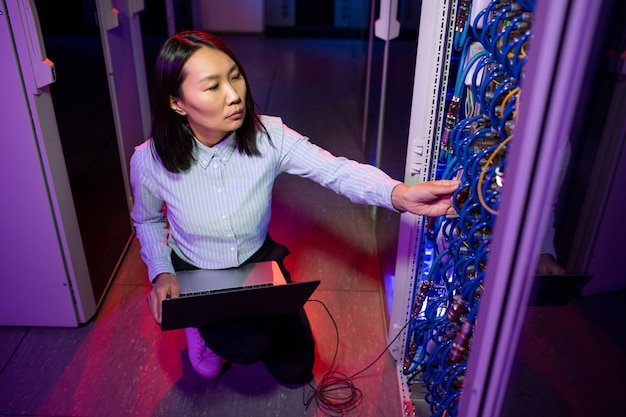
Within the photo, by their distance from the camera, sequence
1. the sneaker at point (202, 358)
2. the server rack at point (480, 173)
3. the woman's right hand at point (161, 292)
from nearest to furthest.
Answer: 1. the server rack at point (480, 173)
2. the woman's right hand at point (161, 292)
3. the sneaker at point (202, 358)

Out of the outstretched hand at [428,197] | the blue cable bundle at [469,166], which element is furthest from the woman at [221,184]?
the blue cable bundle at [469,166]

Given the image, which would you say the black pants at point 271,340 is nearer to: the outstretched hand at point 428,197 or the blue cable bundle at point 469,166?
the blue cable bundle at point 469,166

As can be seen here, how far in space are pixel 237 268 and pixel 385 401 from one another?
0.69m

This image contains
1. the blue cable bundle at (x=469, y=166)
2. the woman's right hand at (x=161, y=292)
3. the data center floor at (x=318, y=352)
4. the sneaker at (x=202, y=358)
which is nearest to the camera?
the data center floor at (x=318, y=352)

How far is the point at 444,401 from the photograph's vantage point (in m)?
1.54

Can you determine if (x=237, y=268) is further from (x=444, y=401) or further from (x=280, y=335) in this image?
(x=444, y=401)

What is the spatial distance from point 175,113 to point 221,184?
248mm

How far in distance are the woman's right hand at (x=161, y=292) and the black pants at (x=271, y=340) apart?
15 cm

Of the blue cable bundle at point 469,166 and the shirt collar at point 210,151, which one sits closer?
the blue cable bundle at point 469,166

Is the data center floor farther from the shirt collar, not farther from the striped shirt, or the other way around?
the shirt collar

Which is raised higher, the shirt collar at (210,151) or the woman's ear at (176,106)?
the woman's ear at (176,106)

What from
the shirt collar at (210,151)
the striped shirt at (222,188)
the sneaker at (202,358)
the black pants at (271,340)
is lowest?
the sneaker at (202,358)

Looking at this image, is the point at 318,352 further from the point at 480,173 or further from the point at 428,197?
the point at 480,173

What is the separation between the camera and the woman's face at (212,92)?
1.48 metres
